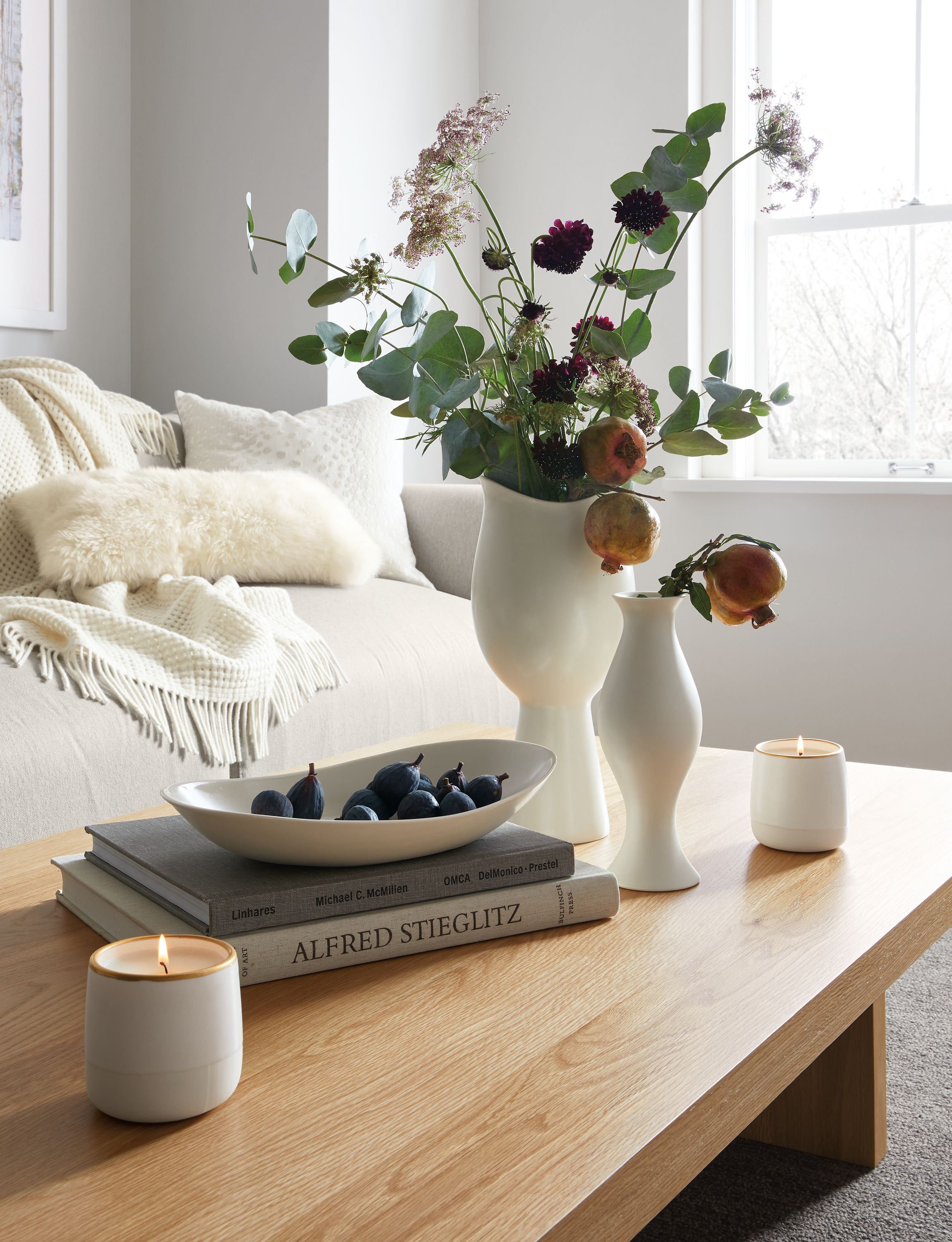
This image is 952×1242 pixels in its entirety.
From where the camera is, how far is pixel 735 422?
1.01m

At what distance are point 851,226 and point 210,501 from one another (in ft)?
5.84

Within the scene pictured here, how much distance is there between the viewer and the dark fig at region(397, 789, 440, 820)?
0.79 meters

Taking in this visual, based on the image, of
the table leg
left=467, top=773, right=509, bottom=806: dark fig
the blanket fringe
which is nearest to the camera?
left=467, top=773, right=509, bottom=806: dark fig

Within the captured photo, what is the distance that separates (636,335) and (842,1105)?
801mm

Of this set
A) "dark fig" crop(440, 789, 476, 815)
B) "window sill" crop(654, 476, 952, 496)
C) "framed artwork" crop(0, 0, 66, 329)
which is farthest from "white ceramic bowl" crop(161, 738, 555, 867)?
"framed artwork" crop(0, 0, 66, 329)

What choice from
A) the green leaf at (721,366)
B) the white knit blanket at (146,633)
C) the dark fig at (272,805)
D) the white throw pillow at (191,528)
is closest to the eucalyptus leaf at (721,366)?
the green leaf at (721,366)

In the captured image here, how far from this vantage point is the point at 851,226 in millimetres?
2865

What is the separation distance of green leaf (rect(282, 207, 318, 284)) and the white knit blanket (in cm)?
79

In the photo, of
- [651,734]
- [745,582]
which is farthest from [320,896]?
[745,582]

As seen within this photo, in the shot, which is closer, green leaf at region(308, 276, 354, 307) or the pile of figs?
the pile of figs

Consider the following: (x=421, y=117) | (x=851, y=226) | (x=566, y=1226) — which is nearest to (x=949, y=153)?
(x=851, y=226)

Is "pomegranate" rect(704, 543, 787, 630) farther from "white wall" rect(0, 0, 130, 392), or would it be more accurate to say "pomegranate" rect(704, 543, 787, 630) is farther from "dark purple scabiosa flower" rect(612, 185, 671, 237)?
"white wall" rect(0, 0, 130, 392)

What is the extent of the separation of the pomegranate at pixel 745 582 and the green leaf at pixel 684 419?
135 millimetres

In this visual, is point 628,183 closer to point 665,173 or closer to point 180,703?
point 665,173
